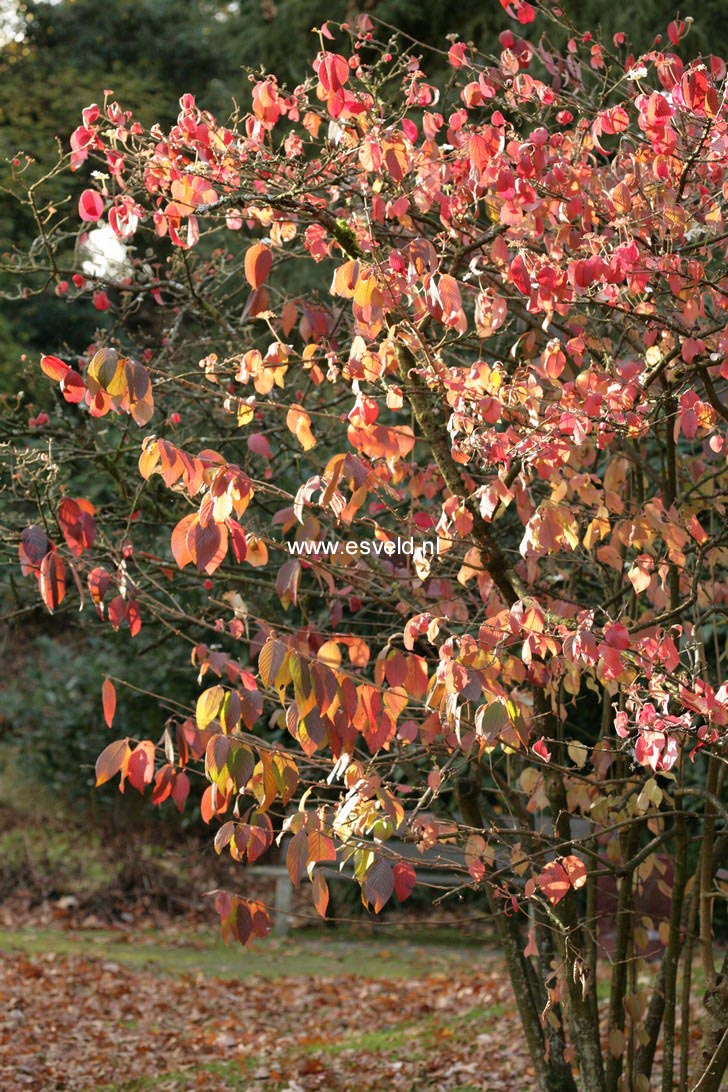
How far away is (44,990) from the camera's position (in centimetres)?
663

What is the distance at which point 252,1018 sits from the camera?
6.29m

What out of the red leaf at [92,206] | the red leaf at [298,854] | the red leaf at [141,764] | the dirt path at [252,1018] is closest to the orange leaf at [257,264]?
the red leaf at [92,206]

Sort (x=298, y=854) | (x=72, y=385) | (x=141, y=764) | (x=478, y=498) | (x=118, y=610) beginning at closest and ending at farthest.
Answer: (x=298, y=854) → (x=72, y=385) → (x=141, y=764) → (x=118, y=610) → (x=478, y=498)

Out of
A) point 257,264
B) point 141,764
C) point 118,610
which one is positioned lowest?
point 141,764

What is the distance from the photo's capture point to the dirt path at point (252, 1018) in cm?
509

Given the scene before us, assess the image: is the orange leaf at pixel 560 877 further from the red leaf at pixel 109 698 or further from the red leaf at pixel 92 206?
the red leaf at pixel 92 206

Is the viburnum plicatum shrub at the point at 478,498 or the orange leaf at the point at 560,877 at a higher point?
the viburnum plicatum shrub at the point at 478,498

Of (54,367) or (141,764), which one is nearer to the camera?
(54,367)

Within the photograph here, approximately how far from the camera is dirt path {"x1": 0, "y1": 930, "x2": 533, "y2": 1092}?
5094 mm

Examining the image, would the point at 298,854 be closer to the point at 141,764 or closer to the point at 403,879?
the point at 403,879

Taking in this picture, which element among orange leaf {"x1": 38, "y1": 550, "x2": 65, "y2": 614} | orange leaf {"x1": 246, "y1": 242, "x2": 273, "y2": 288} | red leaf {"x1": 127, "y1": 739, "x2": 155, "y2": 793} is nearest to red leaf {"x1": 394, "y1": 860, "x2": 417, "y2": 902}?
red leaf {"x1": 127, "y1": 739, "x2": 155, "y2": 793}

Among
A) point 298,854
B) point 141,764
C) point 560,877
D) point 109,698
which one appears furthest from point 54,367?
point 560,877

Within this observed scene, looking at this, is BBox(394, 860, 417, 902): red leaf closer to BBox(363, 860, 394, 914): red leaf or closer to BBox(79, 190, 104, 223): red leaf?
BBox(363, 860, 394, 914): red leaf

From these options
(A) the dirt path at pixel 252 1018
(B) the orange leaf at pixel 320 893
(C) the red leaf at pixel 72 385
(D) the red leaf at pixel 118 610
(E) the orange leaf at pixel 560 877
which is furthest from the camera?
(A) the dirt path at pixel 252 1018
